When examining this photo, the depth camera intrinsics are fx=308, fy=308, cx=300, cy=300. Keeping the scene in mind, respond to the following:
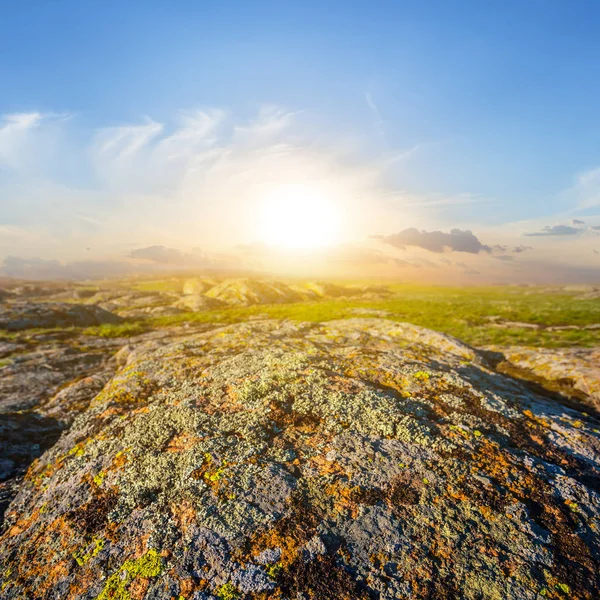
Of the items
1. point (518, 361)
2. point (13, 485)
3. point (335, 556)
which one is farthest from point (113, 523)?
point (518, 361)

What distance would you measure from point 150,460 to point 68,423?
5.12 m

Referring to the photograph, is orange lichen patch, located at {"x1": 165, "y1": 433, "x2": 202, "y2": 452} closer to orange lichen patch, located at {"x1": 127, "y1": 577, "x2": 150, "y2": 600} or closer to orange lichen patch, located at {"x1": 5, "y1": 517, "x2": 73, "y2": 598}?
orange lichen patch, located at {"x1": 5, "y1": 517, "x2": 73, "y2": 598}

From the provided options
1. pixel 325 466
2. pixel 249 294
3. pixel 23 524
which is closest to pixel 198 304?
pixel 249 294

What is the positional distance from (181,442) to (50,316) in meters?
34.5

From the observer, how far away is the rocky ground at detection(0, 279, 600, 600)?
338cm

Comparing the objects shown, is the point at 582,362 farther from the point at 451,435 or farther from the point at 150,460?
the point at 150,460

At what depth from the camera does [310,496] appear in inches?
170

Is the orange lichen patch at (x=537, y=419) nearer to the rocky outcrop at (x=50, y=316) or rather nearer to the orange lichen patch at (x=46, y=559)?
the orange lichen patch at (x=46, y=559)

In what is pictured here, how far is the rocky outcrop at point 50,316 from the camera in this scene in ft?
94.0

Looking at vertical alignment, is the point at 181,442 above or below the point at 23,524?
above

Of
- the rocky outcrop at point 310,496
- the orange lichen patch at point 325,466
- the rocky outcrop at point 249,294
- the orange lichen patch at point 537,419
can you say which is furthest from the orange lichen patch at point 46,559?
the rocky outcrop at point 249,294

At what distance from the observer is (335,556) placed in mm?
3541

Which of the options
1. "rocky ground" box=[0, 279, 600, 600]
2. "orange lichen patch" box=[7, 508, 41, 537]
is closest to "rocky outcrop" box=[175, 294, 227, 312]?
"rocky ground" box=[0, 279, 600, 600]

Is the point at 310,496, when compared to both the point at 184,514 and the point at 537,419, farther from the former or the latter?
the point at 537,419
